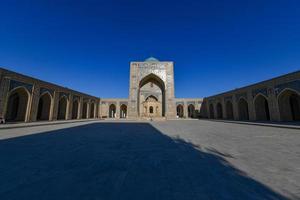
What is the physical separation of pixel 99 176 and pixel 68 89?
71.2 feet

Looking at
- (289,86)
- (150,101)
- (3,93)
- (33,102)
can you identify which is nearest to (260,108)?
(289,86)

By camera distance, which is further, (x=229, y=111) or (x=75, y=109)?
(x=75, y=109)

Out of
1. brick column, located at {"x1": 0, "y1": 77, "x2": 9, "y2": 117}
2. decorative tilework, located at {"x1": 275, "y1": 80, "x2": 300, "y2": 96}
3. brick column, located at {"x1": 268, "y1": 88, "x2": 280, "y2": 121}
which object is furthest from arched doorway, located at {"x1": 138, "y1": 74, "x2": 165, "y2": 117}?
brick column, located at {"x1": 0, "y1": 77, "x2": 9, "y2": 117}

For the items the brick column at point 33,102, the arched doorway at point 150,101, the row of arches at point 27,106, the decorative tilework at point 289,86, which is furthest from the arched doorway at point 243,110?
the brick column at point 33,102

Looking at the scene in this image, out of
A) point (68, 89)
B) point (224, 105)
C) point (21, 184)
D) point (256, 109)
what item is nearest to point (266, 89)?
point (256, 109)

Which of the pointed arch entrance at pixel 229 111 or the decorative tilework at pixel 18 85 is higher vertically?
the decorative tilework at pixel 18 85

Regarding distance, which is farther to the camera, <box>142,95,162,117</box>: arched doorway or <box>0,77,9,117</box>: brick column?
<box>142,95,162,117</box>: arched doorway

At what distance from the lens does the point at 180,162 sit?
2873mm

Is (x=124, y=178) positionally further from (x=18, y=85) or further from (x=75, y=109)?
(x=75, y=109)

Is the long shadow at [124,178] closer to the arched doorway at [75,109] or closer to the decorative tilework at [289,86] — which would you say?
the decorative tilework at [289,86]

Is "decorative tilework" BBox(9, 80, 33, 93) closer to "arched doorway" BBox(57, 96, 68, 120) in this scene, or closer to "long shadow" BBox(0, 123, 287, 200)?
"arched doorway" BBox(57, 96, 68, 120)

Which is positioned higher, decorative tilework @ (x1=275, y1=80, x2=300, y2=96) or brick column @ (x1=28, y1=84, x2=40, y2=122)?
decorative tilework @ (x1=275, y1=80, x2=300, y2=96)

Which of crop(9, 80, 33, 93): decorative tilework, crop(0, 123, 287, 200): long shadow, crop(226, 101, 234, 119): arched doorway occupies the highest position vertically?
crop(9, 80, 33, 93): decorative tilework

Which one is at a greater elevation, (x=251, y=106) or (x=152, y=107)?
(x=152, y=107)
